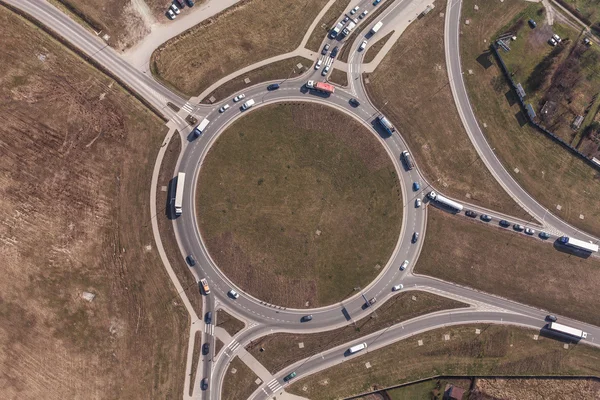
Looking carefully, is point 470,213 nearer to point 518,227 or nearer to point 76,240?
point 518,227

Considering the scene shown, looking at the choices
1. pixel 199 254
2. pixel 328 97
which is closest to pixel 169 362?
pixel 199 254

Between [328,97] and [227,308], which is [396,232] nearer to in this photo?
[328,97]

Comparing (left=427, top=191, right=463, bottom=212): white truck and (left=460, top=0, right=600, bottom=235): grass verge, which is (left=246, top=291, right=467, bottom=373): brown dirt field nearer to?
(left=427, top=191, right=463, bottom=212): white truck

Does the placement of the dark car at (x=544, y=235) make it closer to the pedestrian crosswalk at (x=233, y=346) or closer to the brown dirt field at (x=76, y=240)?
the pedestrian crosswalk at (x=233, y=346)

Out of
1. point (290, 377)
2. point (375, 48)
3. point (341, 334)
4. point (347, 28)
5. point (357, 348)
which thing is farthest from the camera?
point (375, 48)

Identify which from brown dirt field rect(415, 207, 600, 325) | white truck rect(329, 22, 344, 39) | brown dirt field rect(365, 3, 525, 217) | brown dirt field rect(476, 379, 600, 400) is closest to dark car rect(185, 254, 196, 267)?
brown dirt field rect(415, 207, 600, 325)

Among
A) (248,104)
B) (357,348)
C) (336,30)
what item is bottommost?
(357,348)

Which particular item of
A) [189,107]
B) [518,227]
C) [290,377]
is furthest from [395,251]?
[189,107]

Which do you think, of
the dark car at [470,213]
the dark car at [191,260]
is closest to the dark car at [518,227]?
the dark car at [470,213]
